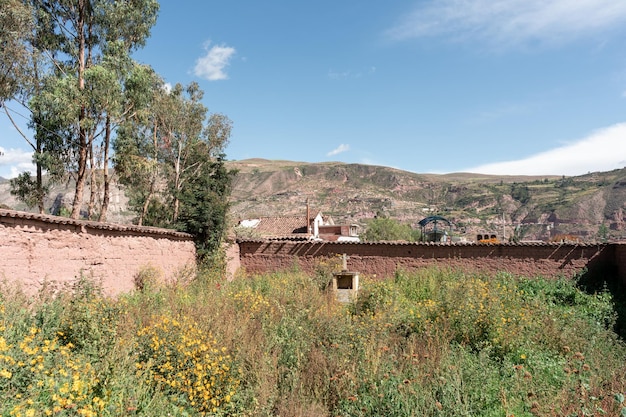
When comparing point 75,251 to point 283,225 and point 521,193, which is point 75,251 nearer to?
point 283,225

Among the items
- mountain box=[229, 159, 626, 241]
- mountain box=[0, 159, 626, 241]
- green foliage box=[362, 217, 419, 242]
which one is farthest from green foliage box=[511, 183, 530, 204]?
green foliage box=[362, 217, 419, 242]

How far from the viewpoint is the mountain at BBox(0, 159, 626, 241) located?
6359cm

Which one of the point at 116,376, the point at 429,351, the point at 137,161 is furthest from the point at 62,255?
the point at 137,161

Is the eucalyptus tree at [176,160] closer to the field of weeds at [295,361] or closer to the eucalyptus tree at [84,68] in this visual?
the eucalyptus tree at [84,68]

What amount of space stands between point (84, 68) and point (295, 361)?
16055 millimetres

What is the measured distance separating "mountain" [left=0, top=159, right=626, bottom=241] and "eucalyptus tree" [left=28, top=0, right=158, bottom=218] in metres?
25.0

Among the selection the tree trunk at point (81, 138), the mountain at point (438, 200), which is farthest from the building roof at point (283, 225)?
the tree trunk at point (81, 138)

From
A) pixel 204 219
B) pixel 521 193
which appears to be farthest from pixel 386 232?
pixel 521 193

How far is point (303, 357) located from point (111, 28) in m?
17.0

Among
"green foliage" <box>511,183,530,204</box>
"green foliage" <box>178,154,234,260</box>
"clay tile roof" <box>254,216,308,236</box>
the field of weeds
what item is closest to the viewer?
the field of weeds

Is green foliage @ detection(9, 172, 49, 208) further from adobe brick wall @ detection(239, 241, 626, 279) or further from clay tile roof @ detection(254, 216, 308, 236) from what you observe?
clay tile roof @ detection(254, 216, 308, 236)

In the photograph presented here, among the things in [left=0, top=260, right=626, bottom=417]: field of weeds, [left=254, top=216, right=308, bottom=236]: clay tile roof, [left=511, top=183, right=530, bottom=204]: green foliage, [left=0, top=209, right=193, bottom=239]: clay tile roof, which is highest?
[left=511, top=183, right=530, bottom=204]: green foliage

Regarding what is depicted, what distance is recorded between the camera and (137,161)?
737 inches

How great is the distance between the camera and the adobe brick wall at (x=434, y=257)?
13086 millimetres
